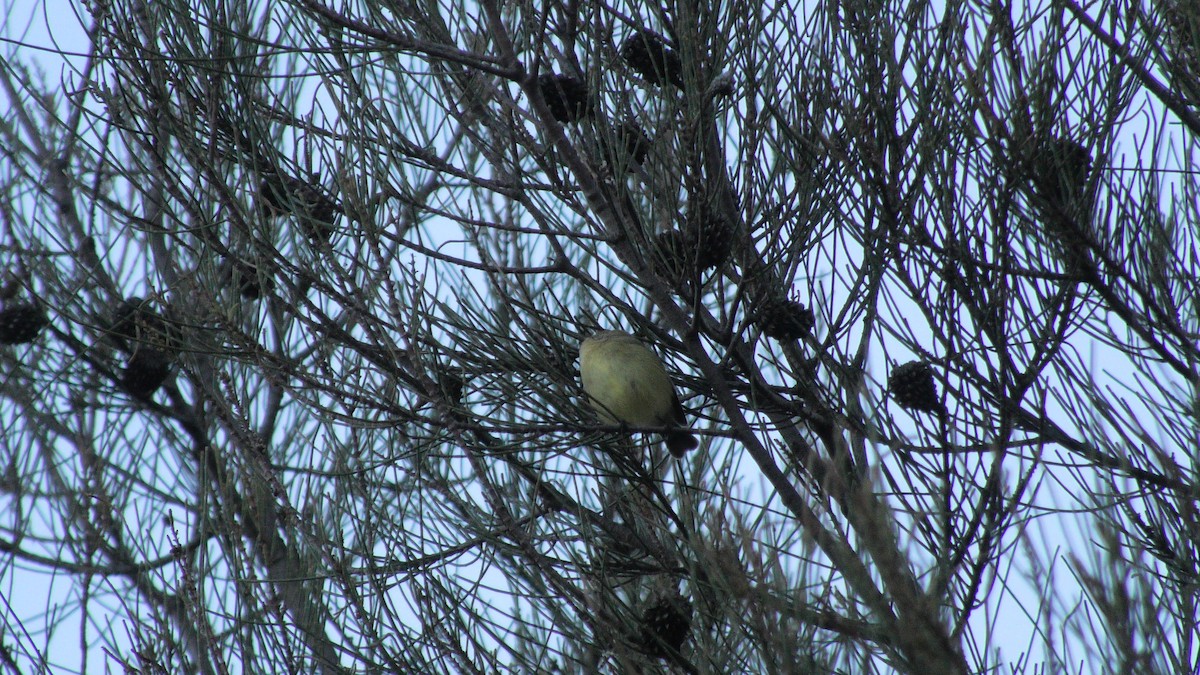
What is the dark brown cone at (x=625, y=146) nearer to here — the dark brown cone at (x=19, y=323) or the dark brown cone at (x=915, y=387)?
the dark brown cone at (x=915, y=387)

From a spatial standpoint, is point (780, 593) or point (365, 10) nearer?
point (780, 593)

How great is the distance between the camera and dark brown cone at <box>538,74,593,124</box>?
3264 millimetres

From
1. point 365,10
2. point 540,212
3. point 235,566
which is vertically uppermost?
point 365,10

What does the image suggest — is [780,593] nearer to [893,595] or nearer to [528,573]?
[893,595]

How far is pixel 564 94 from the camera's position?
10.7 feet

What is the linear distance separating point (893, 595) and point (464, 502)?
1.86 m

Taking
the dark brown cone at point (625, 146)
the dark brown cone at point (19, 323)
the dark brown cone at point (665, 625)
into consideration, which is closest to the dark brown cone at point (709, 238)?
the dark brown cone at point (625, 146)

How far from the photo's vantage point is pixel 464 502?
3.47m

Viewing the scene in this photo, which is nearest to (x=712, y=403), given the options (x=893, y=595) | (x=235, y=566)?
(x=235, y=566)

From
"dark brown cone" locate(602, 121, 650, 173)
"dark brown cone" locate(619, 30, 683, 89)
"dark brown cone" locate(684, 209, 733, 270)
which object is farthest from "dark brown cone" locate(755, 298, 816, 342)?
"dark brown cone" locate(619, 30, 683, 89)

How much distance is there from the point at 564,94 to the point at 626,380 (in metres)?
0.87

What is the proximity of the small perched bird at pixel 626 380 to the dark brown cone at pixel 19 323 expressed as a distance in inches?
93.5

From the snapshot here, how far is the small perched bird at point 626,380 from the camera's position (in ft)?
11.6

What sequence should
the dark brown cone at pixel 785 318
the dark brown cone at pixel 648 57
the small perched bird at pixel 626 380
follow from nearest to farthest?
the dark brown cone at pixel 785 318 → the dark brown cone at pixel 648 57 → the small perched bird at pixel 626 380
